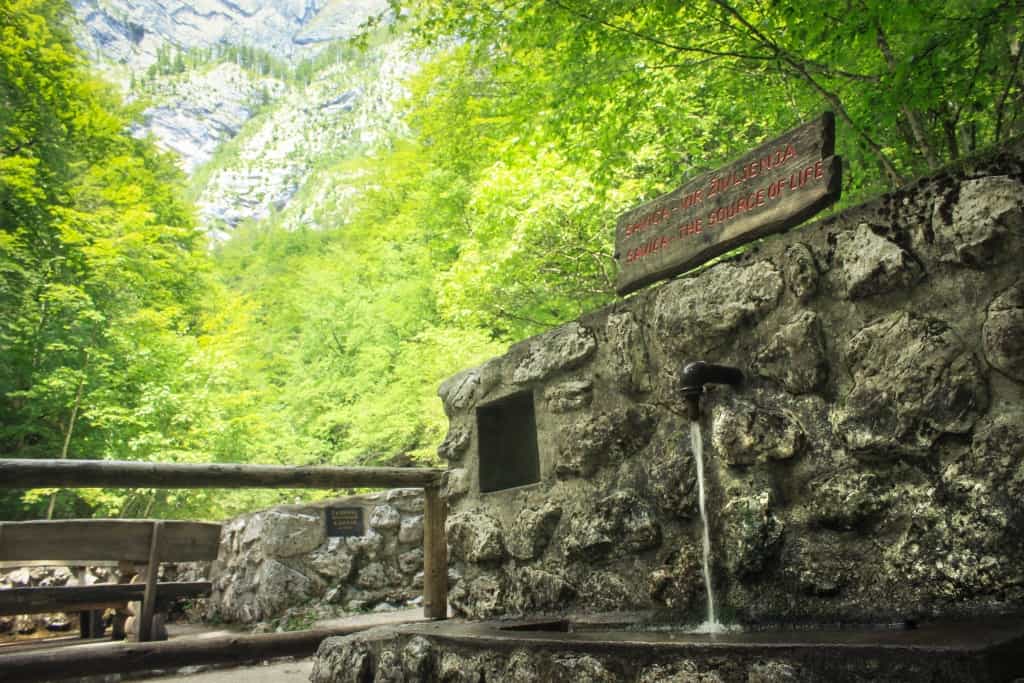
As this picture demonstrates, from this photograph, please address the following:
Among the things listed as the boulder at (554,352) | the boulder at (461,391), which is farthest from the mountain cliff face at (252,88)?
the boulder at (554,352)

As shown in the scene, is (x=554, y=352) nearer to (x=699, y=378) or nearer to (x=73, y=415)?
(x=699, y=378)

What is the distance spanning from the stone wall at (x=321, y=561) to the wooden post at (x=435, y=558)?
2.86m

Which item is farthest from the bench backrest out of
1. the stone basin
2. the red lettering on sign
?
the red lettering on sign

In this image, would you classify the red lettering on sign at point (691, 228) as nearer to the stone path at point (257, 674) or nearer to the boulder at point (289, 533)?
the stone path at point (257, 674)

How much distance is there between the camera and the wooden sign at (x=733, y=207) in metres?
2.75

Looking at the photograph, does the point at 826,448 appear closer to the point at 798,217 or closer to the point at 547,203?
the point at 798,217

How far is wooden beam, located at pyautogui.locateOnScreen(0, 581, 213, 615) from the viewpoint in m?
5.29

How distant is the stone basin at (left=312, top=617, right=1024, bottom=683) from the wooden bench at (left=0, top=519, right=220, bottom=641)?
3334 millimetres

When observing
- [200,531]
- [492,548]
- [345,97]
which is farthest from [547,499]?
[345,97]

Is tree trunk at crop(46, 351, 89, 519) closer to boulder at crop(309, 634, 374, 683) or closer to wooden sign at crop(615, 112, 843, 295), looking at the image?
boulder at crop(309, 634, 374, 683)

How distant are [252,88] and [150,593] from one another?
76644 mm

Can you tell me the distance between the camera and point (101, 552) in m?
5.87

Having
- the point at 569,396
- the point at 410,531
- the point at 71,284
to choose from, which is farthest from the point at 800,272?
the point at 71,284

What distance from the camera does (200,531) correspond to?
259 inches
